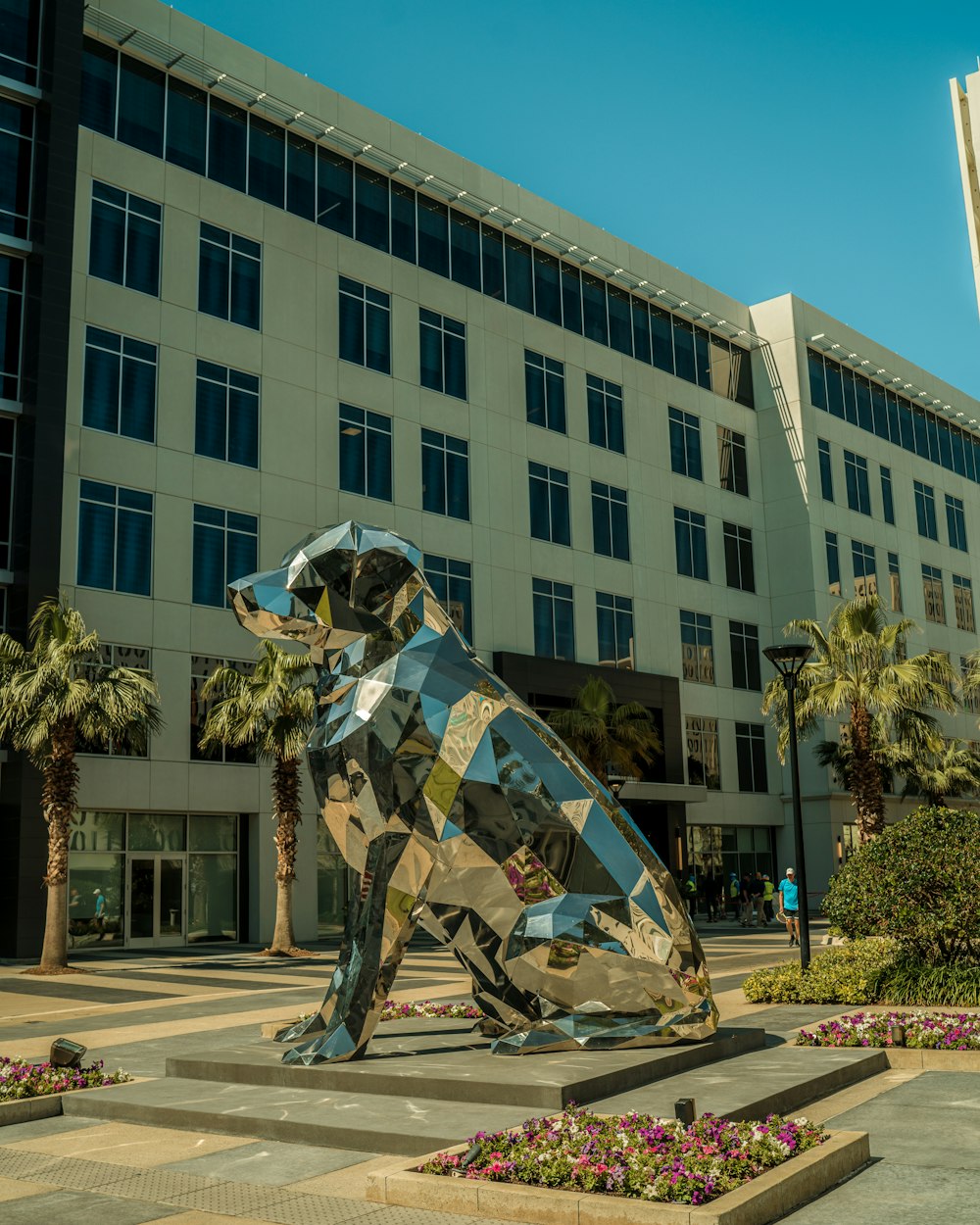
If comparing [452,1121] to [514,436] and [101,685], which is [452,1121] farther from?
[514,436]

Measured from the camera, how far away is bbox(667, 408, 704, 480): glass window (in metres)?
46.1

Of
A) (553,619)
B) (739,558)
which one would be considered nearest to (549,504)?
(553,619)

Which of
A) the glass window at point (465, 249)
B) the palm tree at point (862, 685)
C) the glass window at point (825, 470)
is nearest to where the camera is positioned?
the palm tree at point (862, 685)

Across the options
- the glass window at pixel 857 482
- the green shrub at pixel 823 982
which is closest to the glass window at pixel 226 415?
the green shrub at pixel 823 982

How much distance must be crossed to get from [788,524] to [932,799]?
12.1 meters

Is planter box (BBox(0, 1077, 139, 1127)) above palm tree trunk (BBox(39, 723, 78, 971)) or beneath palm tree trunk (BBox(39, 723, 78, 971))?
beneath

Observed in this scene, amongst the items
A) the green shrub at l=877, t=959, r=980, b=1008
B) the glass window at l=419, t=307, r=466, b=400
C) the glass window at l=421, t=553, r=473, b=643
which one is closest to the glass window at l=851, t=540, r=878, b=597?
the glass window at l=421, t=553, r=473, b=643

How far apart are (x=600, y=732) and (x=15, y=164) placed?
19.9 m

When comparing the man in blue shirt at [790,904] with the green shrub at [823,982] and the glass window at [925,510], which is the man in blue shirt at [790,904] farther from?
the glass window at [925,510]

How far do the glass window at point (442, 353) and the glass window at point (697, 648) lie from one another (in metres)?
12.8

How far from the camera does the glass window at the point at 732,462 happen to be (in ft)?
159

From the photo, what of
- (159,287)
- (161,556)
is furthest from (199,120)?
(161,556)

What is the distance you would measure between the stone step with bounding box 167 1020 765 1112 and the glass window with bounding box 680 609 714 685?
3506 centimetres

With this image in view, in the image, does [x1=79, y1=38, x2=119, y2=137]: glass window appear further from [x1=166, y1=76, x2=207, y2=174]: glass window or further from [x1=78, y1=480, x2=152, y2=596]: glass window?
[x1=78, y1=480, x2=152, y2=596]: glass window
